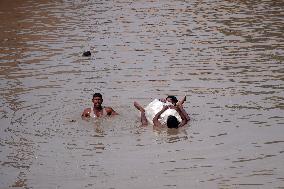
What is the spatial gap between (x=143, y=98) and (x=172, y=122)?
9.06ft

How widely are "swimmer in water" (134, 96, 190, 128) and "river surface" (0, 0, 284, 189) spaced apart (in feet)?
0.72

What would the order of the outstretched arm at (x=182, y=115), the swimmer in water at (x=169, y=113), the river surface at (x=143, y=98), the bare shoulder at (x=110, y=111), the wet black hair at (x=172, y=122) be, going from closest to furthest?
the river surface at (x=143, y=98) → the wet black hair at (x=172, y=122) → the swimmer in water at (x=169, y=113) → the outstretched arm at (x=182, y=115) → the bare shoulder at (x=110, y=111)

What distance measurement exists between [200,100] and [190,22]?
40.5 ft

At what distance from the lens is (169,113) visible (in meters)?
13.6

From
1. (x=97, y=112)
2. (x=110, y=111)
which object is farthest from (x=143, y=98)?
(x=97, y=112)

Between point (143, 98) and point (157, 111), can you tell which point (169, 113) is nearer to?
point (157, 111)

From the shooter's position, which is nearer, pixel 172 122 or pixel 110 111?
pixel 172 122

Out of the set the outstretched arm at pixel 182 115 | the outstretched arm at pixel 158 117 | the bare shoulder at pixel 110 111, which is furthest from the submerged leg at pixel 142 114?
the outstretched arm at pixel 182 115

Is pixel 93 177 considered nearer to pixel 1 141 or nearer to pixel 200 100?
pixel 1 141

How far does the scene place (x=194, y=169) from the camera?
1098 cm

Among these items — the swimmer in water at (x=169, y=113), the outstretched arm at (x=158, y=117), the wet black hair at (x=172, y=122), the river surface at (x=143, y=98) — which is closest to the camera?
the river surface at (x=143, y=98)

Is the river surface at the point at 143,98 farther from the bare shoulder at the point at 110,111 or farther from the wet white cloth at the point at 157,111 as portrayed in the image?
the wet white cloth at the point at 157,111

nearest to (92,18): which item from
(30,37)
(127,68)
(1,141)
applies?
(30,37)

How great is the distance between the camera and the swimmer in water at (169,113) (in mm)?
13367
